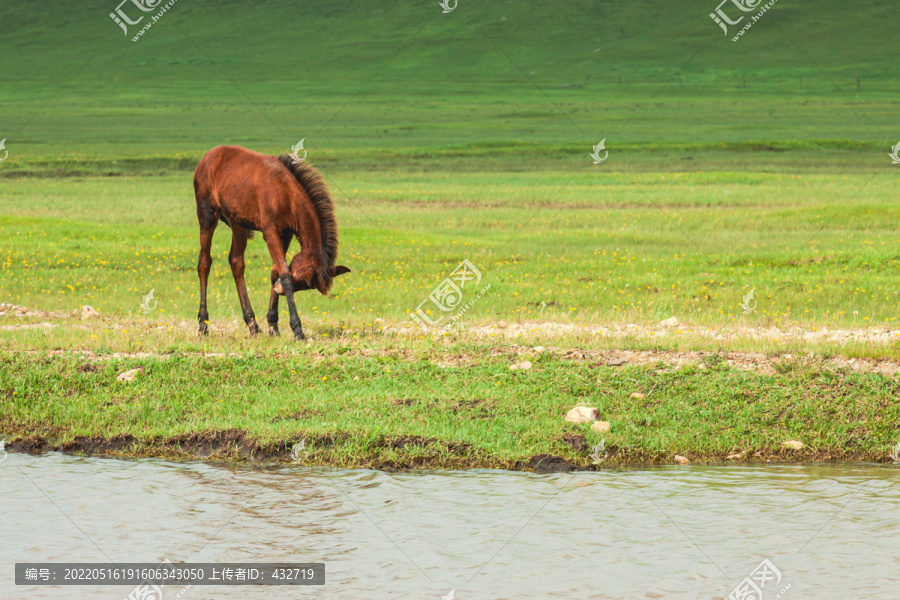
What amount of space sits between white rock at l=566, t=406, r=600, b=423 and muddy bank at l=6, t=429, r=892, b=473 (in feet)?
1.55

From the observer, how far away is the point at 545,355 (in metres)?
13.3

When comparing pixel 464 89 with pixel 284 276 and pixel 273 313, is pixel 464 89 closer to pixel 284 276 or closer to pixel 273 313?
pixel 273 313

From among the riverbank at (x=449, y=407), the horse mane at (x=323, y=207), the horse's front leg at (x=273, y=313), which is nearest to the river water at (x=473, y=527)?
the riverbank at (x=449, y=407)

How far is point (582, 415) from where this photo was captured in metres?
11.2

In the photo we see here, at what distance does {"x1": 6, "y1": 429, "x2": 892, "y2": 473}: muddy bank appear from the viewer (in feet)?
34.3

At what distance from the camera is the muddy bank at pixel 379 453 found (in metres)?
10.5

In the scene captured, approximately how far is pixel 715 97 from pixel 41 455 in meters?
125

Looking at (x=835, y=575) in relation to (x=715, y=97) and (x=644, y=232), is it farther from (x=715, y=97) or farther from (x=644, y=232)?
(x=715, y=97)

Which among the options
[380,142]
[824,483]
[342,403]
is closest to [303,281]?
[342,403]

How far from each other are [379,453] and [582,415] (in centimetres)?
222

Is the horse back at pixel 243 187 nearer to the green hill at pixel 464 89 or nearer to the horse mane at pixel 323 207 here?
the horse mane at pixel 323 207

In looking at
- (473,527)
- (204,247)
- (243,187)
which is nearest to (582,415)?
(473,527)

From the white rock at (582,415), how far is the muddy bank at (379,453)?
1.55ft

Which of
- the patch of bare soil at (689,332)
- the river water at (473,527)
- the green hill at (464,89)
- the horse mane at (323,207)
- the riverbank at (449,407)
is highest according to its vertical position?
the green hill at (464,89)
